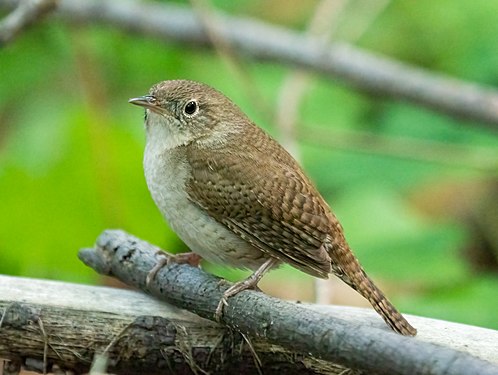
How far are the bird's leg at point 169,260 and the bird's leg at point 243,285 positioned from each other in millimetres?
260

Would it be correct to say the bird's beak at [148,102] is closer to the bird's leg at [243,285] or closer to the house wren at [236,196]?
the house wren at [236,196]

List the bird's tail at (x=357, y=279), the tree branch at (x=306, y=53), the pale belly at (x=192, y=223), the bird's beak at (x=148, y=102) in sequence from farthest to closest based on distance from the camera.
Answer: the tree branch at (x=306, y=53) < the bird's beak at (x=148, y=102) < the pale belly at (x=192, y=223) < the bird's tail at (x=357, y=279)

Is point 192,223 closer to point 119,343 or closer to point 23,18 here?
point 119,343

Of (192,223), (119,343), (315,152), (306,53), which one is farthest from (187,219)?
(306,53)

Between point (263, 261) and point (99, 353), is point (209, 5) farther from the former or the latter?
point (99, 353)

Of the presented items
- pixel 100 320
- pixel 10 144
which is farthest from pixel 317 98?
pixel 100 320

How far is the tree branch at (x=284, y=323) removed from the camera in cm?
238

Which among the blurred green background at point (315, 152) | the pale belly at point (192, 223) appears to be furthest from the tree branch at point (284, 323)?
the blurred green background at point (315, 152)

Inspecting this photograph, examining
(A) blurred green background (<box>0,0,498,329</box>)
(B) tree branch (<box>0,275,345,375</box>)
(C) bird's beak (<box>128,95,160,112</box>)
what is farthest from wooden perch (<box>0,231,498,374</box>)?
(A) blurred green background (<box>0,0,498,329</box>)

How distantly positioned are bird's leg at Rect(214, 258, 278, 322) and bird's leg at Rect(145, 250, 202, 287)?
0.26 metres

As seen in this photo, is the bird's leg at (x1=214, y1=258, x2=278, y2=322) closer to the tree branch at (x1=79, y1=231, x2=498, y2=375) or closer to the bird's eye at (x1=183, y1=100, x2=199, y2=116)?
the tree branch at (x1=79, y1=231, x2=498, y2=375)

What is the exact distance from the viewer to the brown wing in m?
3.40

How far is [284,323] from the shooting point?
2.73 meters

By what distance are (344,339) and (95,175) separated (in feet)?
8.68
